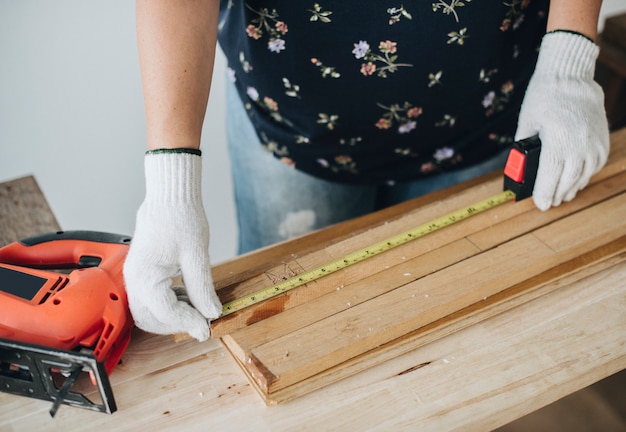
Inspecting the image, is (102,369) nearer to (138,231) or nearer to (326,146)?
(138,231)

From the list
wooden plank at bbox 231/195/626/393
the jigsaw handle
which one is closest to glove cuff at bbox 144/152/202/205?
the jigsaw handle

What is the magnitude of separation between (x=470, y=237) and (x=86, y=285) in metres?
0.81

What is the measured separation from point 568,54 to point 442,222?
1.61ft

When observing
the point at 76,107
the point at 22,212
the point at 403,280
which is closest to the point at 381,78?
the point at 403,280

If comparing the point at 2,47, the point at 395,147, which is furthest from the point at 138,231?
the point at 2,47

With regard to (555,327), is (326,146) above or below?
above

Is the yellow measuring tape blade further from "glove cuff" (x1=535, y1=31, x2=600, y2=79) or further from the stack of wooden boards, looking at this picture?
"glove cuff" (x1=535, y1=31, x2=600, y2=79)

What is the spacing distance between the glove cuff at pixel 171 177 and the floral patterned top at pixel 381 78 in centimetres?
44

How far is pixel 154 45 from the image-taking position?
1.16 meters

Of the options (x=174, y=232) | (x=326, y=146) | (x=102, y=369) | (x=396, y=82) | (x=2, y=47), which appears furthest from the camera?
(x=2, y=47)

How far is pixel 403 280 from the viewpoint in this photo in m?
1.29

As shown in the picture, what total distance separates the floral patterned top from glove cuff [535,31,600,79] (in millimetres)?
117

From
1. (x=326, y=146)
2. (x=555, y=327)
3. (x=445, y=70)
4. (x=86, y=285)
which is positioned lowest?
(x=555, y=327)

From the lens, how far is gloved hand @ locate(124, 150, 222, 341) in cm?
115
